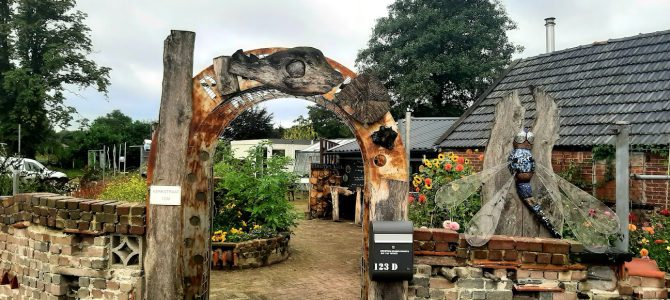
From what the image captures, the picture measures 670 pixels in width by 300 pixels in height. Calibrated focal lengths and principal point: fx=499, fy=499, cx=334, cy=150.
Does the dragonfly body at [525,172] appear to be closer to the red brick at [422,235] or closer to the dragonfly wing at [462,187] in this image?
the dragonfly wing at [462,187]

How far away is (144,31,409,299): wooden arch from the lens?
Result: 15.2 feet

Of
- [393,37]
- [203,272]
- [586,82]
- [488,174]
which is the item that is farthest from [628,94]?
[393,37]

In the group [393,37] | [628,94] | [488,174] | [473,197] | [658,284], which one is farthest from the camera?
[393,37]

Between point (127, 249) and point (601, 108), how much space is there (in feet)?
26.0

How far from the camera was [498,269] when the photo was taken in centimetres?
444

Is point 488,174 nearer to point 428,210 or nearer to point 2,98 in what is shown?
point 428,210

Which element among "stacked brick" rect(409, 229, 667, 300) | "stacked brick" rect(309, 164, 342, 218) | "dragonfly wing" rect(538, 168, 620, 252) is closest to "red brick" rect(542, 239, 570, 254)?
"stacked brick" rect(409, 229, 667, 300)

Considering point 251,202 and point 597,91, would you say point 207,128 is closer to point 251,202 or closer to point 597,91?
point 251,202

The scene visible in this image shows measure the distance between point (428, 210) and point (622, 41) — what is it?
6.72 metres

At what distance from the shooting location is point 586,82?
973cm

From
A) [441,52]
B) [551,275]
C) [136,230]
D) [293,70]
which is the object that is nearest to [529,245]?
[551,275]

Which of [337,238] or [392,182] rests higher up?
[392,182]

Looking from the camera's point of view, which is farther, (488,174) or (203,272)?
(488,174)

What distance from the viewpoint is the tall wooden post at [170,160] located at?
184 inches
